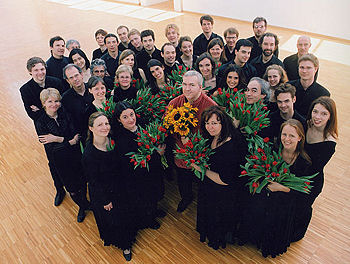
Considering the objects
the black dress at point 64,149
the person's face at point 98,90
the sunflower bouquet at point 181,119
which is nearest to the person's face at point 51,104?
the black dress at point 64,149

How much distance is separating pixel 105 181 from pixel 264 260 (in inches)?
75.8

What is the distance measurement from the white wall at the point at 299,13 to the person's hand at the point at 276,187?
26.2 ft

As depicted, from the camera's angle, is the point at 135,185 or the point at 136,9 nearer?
the point at 135,185

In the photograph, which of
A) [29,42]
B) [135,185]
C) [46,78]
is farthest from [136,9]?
[135,185]

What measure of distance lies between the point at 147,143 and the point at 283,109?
4.86ft

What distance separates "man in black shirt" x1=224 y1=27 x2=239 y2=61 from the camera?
189 inches

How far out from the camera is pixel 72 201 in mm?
4137

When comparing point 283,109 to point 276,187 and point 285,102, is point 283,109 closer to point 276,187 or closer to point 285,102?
point 285,102

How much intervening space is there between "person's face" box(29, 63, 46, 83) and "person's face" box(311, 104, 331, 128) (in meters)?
3.43

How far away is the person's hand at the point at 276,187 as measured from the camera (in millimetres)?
2578

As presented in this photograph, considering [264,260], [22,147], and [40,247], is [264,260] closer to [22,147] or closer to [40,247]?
[40,247]

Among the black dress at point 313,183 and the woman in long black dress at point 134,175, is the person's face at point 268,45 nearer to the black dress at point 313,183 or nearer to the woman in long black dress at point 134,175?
the black dress at point 313,183

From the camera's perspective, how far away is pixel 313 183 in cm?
281

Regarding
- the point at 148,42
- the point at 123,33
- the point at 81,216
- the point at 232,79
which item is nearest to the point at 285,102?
the point at 232,79
